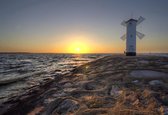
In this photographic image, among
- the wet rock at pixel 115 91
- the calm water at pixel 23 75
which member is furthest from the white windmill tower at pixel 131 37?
the wet rock at pixel 115 91

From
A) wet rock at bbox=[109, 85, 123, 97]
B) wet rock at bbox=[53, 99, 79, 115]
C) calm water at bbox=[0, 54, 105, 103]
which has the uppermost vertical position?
wet rock at bbox=[109, 85, 123, 97]

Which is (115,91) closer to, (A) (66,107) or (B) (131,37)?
(A) (66,107)

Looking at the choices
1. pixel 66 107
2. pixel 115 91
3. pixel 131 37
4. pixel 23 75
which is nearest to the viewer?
pixel 66 107

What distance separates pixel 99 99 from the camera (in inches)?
191

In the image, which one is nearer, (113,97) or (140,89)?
(113,97)

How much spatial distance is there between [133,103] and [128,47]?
23.3 m

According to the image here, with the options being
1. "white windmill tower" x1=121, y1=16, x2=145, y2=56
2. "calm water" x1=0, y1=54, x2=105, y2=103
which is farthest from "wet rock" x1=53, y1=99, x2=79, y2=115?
"white windmill tower" x1=121, y1=16, x2=145, y2=56

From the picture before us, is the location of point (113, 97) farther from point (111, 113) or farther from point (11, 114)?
point (11, 114)

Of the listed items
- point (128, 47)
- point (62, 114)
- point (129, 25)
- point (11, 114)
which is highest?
point (129, 25)

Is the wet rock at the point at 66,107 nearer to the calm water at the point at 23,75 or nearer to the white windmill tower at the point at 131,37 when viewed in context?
the calm water at the point at 23,75

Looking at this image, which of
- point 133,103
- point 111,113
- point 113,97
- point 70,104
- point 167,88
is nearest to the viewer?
point 111,113

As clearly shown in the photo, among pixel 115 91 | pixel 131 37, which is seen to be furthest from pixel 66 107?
pixel 131 37

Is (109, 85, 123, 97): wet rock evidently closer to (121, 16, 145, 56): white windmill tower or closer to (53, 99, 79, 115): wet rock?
(53, 99, 79, 115): wet rock

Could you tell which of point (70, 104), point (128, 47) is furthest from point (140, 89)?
point (128, 47)
